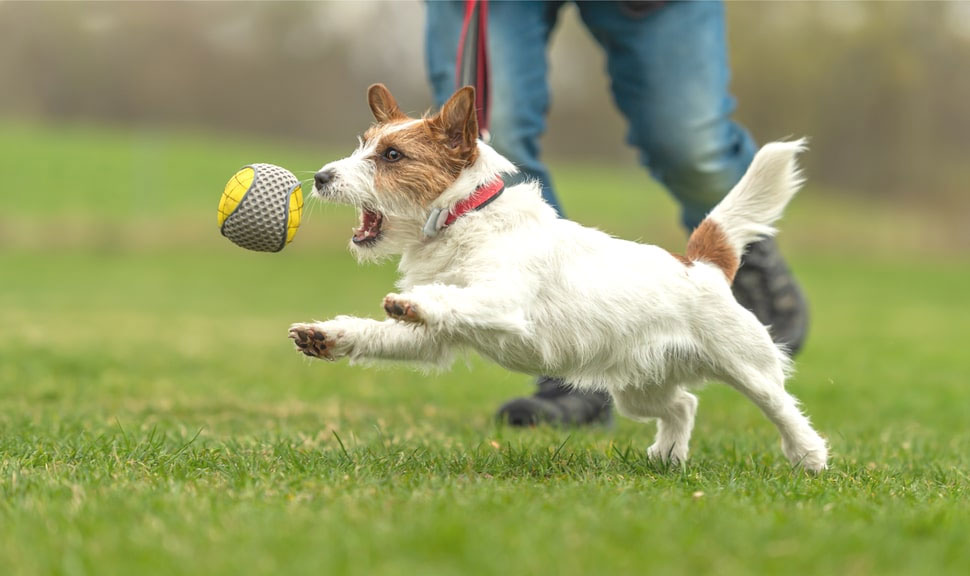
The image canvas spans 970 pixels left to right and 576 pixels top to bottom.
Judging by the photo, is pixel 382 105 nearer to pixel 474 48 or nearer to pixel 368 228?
pixel 368 228

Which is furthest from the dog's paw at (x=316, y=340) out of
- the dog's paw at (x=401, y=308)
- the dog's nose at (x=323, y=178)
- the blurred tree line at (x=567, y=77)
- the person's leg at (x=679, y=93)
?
the blurred tree line at (x=567, y=77)

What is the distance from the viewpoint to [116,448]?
3.80 metres

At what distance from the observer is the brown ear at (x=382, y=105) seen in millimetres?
4008

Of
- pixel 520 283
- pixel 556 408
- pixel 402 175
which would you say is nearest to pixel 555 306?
pixel 520 283

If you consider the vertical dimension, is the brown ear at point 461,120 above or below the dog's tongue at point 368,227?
above

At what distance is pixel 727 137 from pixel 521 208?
158 centimetres

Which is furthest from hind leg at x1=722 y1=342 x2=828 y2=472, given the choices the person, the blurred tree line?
the blurred tree line

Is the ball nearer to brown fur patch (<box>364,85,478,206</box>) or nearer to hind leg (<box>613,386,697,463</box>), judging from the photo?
brown fur patch (<box>364,85,478,206</box>)

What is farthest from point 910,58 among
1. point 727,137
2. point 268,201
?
point 268,201

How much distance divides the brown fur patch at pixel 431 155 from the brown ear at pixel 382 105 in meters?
0.28

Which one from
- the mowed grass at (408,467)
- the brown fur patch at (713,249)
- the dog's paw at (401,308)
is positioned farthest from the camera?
the brown fur patch at (713,249)

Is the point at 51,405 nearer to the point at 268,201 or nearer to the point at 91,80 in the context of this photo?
the point at 268,201

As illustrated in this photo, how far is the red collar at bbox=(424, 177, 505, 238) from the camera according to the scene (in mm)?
3645

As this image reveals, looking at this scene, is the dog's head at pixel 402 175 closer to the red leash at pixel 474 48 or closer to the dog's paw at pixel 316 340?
the dog's paw at pixel 316 340
